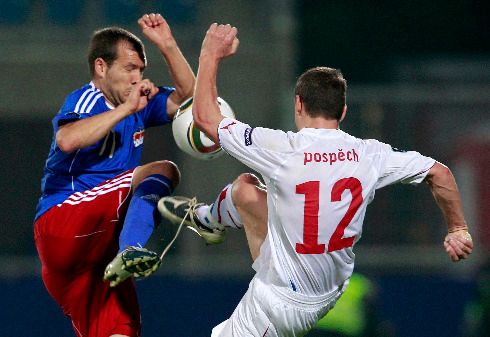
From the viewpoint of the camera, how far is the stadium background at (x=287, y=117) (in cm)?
828

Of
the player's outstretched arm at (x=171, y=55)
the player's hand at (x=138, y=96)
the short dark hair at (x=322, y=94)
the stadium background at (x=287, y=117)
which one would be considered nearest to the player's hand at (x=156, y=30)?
the player's outstretched arm at (x=171, y=55)

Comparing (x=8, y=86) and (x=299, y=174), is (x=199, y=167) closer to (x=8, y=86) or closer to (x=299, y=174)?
(x=8, y=86)

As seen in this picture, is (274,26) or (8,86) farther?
(274,26)

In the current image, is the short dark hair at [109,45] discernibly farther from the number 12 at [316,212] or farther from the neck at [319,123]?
the number 12 at [316,212]

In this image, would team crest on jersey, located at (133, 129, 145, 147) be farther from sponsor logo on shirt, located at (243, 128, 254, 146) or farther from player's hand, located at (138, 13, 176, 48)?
sponsor logo on shirt, located at (243, 128, 254, 146)

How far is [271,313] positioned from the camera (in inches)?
203

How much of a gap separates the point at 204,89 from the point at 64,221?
1079 millimetres

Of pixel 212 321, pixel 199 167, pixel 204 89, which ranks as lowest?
pixel 212 321

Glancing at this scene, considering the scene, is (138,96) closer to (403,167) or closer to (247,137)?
(247,137)

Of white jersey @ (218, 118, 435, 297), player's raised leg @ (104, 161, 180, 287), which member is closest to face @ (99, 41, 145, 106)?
player's raised leg @ (104, 161, 180, 287)

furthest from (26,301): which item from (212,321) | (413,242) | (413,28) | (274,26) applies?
(413,28)

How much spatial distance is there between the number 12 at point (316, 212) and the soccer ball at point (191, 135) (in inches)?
31.6

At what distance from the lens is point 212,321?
8.16m

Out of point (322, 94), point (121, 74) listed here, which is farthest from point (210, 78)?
point (121, 74)
